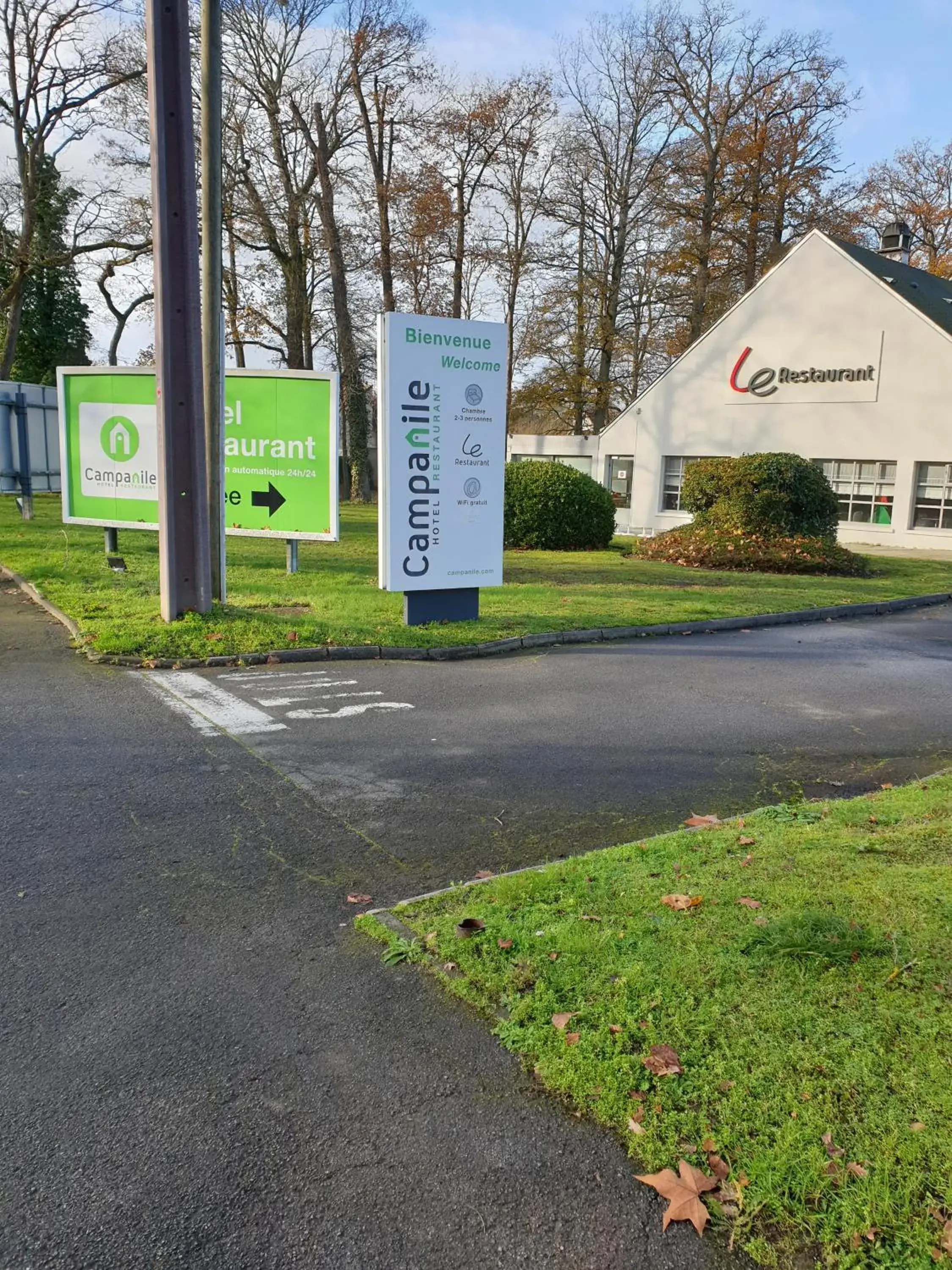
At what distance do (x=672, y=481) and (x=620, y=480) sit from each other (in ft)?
10.9

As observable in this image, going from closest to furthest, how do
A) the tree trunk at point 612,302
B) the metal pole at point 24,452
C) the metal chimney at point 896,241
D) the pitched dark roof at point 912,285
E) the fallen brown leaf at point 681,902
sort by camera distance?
the fallen brown leaf at point 681,902, the metal pole at point 24,452, the pitched dark roof at point 912,285, the metal chimney at point 896,241, the tree trunk at point 612,302

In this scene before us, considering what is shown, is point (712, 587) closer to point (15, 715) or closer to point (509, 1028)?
point (15, 715)

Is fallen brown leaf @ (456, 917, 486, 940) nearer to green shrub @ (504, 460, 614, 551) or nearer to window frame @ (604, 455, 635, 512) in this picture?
green shrub @ (504, 460, 614, 551)

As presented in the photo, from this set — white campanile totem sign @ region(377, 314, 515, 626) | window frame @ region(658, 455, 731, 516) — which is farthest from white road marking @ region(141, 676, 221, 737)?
window frame @ region(658, 455, 731, 516)

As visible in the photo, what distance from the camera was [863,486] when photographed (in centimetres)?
2598

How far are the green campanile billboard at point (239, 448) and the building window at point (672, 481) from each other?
18930 mm

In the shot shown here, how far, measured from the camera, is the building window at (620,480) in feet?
109

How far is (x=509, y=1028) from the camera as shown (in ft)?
10.5

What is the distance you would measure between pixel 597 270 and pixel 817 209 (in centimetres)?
936

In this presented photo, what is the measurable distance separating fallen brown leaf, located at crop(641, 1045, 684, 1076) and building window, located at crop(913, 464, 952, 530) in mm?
24281

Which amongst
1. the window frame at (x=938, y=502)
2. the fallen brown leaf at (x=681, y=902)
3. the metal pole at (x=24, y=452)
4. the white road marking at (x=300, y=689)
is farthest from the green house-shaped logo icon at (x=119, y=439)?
the window frame at (x=938, y=502)

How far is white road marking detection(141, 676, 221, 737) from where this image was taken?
6977mm

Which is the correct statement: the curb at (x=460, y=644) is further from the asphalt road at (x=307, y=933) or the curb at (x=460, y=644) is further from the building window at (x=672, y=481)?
the building window at (x=672, y=481)

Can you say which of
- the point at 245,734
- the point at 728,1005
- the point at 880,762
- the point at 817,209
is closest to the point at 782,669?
the point at 880,762
